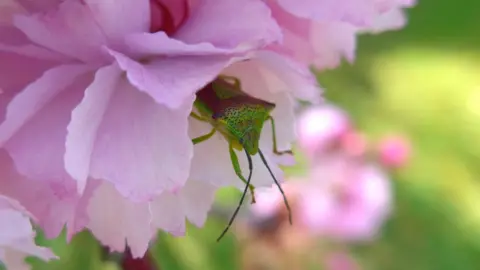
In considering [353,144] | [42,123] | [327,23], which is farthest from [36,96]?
[353,144]

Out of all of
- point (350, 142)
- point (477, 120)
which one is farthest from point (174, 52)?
point (477, 120)

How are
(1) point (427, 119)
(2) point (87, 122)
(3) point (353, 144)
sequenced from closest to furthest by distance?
(2) point (87, 122) → (3) point (353, 144) → (1) point (427, 119)

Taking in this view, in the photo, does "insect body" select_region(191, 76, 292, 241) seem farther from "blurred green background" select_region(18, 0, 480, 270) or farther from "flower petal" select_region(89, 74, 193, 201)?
"blurred green background" select_region(18, 0, 480, 270)

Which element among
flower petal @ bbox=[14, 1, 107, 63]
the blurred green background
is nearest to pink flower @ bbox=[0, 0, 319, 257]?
flower petal @ bbox=[14, 1, 107, 63]

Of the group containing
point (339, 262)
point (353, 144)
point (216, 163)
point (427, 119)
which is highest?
point (216, 163)

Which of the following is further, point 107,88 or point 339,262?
point 339,262

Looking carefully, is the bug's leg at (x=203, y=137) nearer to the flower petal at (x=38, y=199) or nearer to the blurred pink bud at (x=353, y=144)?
the flower petal at (x=38, y=199)

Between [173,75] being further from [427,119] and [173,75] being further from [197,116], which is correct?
[427,119]
